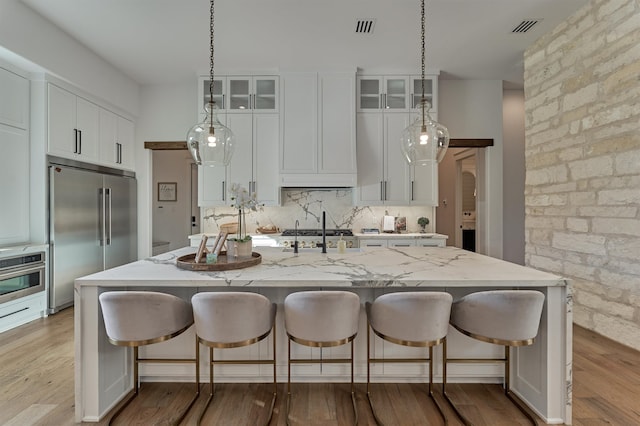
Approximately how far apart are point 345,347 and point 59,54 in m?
4.12

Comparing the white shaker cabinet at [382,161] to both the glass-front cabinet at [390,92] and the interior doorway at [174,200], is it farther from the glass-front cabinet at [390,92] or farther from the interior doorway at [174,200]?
the interior doorway at [174,200]

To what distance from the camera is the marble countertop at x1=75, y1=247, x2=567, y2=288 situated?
5.83 ft

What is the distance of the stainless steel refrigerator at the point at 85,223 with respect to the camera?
3.61 metres

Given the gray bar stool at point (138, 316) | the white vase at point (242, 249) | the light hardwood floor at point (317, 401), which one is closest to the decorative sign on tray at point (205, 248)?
the white vase at point (242, 249)

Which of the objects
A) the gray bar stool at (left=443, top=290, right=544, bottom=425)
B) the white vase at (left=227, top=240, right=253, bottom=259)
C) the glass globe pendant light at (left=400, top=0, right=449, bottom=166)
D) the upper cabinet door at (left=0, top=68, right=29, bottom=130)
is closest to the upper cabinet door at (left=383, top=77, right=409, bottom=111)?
the glass globe pendant light at (left=400, top=0, right=449, bottom=166)

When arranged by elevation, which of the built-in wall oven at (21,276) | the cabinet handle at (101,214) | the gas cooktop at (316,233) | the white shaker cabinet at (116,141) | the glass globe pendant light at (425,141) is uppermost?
the white shaker cabinet at (116,141)

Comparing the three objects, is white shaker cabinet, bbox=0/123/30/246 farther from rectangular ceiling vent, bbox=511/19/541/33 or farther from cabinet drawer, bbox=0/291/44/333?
rectangular ceiling vent, bbox=511/19/541/33

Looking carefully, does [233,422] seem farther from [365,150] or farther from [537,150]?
[537,150]

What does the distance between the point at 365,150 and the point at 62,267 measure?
3.92 m

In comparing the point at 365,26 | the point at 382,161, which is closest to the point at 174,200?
the point at 382,161

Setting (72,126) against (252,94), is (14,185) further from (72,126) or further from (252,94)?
(252,94)

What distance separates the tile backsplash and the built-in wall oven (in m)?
1.94

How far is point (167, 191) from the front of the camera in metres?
6.47

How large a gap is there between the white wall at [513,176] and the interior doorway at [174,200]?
18.3ft
